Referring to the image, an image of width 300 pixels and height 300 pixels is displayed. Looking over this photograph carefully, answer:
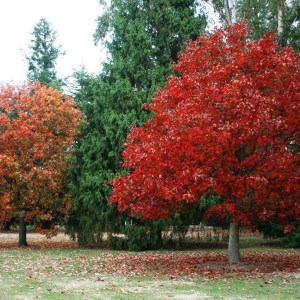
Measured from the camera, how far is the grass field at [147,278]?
35.9 feet

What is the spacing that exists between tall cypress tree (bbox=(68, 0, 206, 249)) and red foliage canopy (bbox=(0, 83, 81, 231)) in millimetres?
1006

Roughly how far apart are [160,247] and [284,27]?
13.6 m

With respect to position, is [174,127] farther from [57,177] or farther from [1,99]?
[1,99]

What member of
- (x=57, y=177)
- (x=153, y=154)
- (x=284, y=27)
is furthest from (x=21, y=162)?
(x=284, y=27)

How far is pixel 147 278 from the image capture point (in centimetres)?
1359

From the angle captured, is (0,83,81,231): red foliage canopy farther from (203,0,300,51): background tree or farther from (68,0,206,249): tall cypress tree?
(203,0,300,51): background tree

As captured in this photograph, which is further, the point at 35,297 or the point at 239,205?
the point at 239,205

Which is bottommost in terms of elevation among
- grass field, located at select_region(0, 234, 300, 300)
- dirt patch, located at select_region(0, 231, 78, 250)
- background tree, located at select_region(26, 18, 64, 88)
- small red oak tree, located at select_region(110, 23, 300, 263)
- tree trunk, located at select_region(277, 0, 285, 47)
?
grass field, located at select_region(0, 234, 300, 300)

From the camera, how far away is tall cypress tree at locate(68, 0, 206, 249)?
23797 millimetres

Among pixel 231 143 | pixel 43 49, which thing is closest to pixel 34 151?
pixel 231 143

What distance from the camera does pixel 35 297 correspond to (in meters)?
10.4

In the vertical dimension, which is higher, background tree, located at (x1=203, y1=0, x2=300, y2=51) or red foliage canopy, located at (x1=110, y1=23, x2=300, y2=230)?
background tree, located at (x1=203, y1=0, x2=300, y2=51)

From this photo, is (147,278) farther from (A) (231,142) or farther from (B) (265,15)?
(B) (265,15)

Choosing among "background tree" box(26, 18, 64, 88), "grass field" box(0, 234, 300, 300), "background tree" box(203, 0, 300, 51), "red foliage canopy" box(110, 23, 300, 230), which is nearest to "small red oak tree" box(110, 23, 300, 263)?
"red foliage canopy" box(110, 23, 300, 230)
